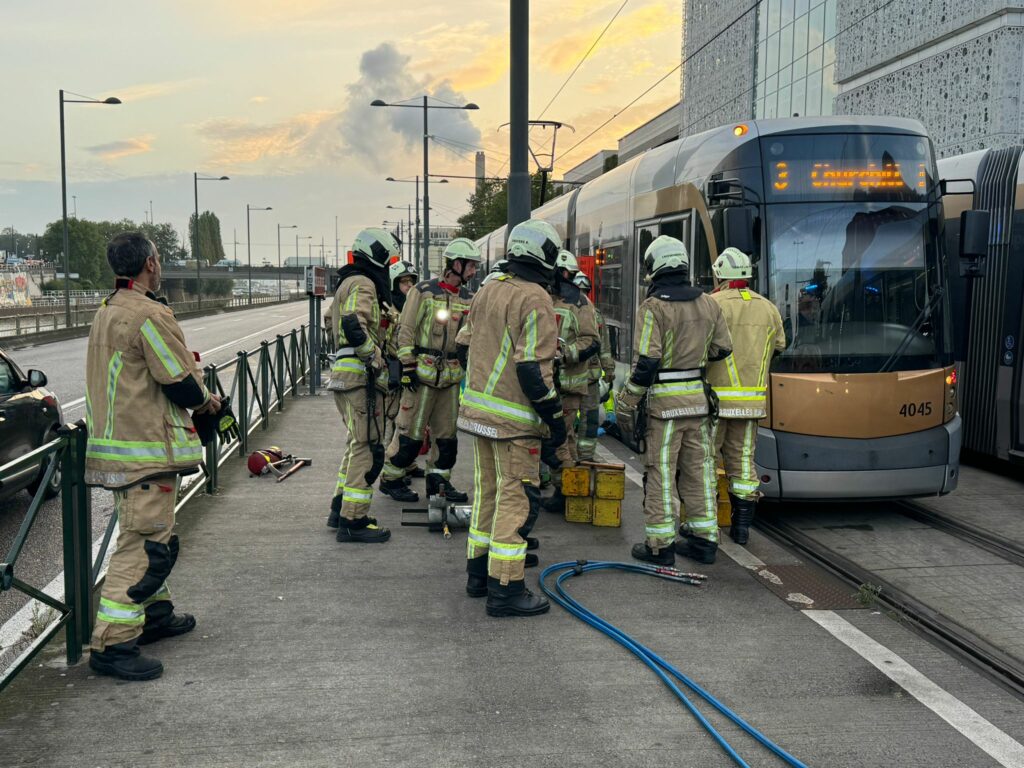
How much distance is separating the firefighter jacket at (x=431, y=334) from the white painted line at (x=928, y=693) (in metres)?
3.17

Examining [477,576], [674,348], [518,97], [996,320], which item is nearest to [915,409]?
[674,348]

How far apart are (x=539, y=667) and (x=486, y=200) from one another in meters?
57.0

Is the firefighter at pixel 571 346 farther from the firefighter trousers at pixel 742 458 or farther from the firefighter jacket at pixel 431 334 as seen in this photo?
the firefighter trousers at pixel 742 458

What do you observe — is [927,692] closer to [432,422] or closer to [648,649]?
[648,649]

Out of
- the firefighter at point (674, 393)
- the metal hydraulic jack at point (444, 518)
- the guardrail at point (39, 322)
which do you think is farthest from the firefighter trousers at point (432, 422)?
the guardrail at point (39, 322)

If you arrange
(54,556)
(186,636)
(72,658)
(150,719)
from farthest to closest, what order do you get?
(54,556) < (186,636) < (72,658) < (150,719)

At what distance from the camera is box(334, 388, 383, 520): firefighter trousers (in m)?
6.31

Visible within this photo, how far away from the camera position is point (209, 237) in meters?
167

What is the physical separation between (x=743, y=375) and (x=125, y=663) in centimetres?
440

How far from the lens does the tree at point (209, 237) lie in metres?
163

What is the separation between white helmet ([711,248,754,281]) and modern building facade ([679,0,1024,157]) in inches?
371

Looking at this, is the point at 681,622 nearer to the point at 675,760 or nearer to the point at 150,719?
the point at 675,760

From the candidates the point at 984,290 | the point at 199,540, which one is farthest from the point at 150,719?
the point at 984,290

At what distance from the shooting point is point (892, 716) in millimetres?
3910
